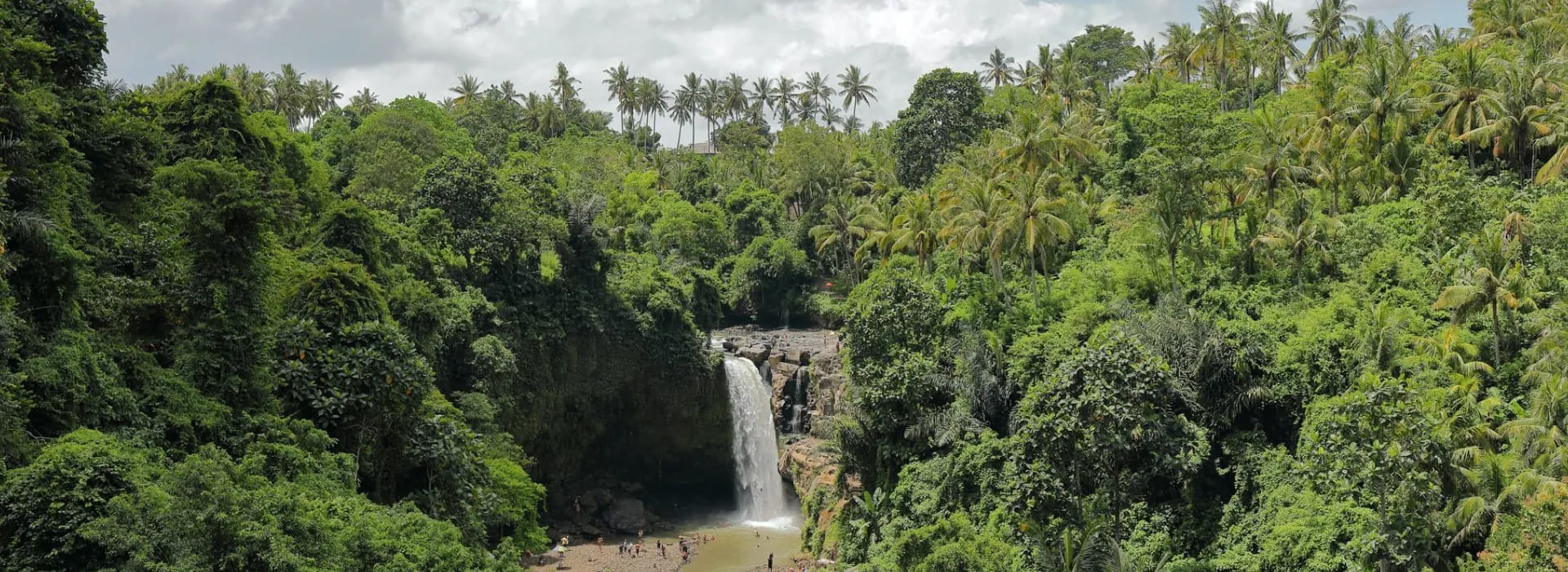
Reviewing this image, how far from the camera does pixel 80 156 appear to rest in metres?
26.2

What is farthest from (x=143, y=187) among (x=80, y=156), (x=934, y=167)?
(x=934, y=167)

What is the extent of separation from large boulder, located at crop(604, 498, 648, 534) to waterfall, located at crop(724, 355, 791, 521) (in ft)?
17.2

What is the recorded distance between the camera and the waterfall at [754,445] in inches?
2184

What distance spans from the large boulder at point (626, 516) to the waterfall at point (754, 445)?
525 centimetres

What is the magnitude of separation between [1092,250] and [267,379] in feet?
109

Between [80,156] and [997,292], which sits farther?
[997,292]

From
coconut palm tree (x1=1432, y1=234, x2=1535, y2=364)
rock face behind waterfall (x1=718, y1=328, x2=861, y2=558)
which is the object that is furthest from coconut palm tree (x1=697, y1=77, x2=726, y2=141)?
coconut palm tree (x1=1432, y1=234, x2=1535, y2=364)

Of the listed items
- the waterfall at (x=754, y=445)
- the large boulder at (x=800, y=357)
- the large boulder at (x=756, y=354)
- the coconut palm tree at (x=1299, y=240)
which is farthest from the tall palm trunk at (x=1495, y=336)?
the large boulder at (x=756, y=354)

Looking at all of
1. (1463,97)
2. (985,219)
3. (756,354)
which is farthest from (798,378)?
(1463,97)

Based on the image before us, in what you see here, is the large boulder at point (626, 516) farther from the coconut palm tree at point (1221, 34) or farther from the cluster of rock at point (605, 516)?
the coconut palm tree at point (1221, 34)

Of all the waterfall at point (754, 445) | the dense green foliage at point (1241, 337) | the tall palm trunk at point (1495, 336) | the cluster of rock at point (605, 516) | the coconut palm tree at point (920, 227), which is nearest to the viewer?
the dense green foliage at point (1241, 337)

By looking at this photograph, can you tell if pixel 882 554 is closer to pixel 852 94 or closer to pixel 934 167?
pixel 934 167

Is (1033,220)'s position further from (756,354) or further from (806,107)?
(806,107)

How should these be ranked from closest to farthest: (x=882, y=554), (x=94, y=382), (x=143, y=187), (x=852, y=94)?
1. (x=94, y=382)
2. (x=143, y=187)
3. (x=882, y=554)
4. (x=852, y=94)
